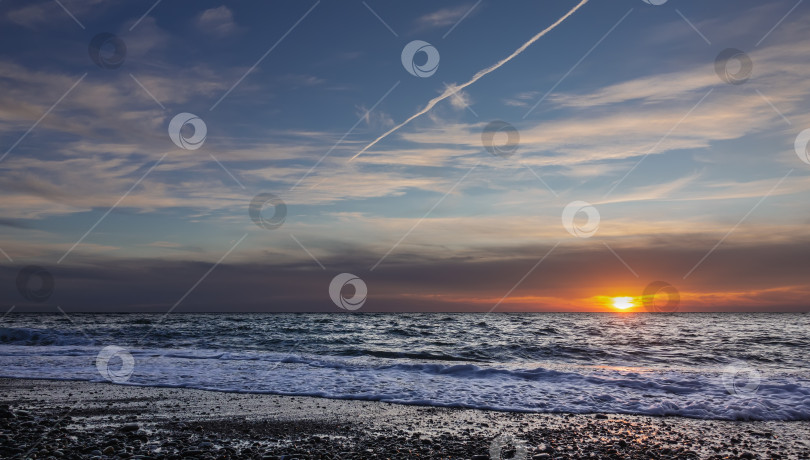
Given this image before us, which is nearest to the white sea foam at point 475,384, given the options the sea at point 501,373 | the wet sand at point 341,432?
the sea at point 501,373

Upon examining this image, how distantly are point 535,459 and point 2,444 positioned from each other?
833cm

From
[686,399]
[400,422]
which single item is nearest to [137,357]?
[400,422]

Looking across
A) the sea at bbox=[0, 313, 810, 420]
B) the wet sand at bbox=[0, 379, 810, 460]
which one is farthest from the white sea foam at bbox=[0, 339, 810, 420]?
the wet sand at bbox=[0, 379, 810, 460]

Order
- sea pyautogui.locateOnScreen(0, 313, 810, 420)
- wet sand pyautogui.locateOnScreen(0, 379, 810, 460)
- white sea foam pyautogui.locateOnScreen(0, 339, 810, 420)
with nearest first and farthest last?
1. wet sand pyautogui.locateOnScreen(0, 379, 810, 460)
2. white sea foam pyautogui.locateOnScreen(0, 339, 810, 420)
3. sea pyautogui.locateOnScreen(0, 313, 810, 420)

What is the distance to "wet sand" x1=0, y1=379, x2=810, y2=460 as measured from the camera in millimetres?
7379

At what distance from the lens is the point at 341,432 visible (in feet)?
28.6

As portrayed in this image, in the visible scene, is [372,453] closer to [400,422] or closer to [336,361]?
[400,422]

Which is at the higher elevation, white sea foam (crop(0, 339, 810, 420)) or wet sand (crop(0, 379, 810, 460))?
white sea foam (crop(0, 339, 810, 420))

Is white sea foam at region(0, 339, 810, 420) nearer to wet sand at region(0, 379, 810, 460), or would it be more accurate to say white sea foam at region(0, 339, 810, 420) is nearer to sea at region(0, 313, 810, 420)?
sea at region(0, 313, 810, 420)

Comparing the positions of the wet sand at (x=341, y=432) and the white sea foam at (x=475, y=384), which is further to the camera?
the white sea foam at (x=475, y=384)

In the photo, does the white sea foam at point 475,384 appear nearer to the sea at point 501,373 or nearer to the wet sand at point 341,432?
the sea at point 501,373

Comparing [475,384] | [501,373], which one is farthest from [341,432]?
[501,373]

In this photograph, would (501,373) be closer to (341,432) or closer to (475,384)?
(475,384)

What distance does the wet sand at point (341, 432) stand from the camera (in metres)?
7.38
